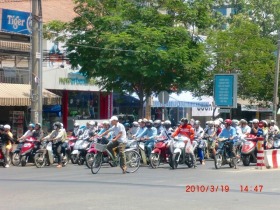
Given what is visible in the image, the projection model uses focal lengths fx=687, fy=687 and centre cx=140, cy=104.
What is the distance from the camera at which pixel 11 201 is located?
14.0 meters

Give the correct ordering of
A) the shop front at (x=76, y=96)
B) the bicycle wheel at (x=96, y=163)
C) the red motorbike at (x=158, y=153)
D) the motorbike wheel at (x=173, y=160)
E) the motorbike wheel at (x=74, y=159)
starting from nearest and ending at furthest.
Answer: the bicycle wheel at (x=96, y=163)
the motorbike wheel at (x=173, y=160)
the red motorbike at (x=158, y=153)
the motorbike wheel at (x=74, y=159)
the shop front at (x=76, y=96)

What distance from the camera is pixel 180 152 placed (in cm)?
2359

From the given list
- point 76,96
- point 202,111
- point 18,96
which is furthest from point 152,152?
point 202,111

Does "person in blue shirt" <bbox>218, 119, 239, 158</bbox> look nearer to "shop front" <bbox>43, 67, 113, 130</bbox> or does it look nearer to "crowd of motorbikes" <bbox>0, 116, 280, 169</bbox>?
"crowd of motorbikes" <bbox>0, 116, 280, 169</bbox>

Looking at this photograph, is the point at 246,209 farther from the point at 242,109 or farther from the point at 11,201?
the point at 242,109

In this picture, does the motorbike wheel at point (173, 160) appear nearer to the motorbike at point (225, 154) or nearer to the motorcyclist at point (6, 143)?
the motorbike at point (225, 154)

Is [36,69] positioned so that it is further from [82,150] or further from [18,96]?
[18,96]

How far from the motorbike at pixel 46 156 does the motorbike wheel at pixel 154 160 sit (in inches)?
142

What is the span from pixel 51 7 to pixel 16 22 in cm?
1008

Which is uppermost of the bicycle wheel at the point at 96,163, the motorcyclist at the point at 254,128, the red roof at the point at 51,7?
the red roof at the point at 51,7

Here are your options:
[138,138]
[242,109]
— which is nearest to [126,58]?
[138,138]

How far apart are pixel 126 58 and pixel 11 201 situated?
19.4 meters

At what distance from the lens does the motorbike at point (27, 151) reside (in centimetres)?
2539
